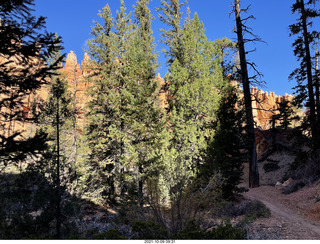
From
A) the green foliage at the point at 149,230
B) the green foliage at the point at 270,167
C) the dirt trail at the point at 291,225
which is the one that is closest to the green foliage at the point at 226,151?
the dirt trail at the point at 291,225

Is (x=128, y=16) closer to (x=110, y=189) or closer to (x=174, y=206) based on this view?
(x=110, y=189)

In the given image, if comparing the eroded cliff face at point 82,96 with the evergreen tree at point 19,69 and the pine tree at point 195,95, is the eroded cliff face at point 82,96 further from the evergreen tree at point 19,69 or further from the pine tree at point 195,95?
the pine tree at point 195,95

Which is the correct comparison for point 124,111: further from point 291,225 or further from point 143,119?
point 291,225

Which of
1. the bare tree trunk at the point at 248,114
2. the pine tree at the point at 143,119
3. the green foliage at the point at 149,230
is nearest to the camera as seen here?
the green foliage at the point at 149,230

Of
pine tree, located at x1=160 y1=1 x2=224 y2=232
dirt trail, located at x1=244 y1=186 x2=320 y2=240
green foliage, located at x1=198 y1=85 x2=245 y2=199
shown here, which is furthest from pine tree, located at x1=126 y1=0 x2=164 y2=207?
dirt trail, located at x1=244 y1=186 x2=320 y2=240

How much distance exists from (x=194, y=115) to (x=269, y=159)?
12351 mm

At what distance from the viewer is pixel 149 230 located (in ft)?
13.9

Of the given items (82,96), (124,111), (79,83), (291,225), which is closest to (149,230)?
(291,225)

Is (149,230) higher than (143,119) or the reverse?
the reverse

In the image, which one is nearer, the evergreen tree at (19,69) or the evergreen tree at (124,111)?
the evergreen tree at (19,69)

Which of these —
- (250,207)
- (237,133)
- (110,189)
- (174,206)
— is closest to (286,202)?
(250,207)

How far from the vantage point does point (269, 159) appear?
19.7 meters

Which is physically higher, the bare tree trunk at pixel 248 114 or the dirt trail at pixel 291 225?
the bare tree trunk at pixel 248 114

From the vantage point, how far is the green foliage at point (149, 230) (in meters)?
4.02
